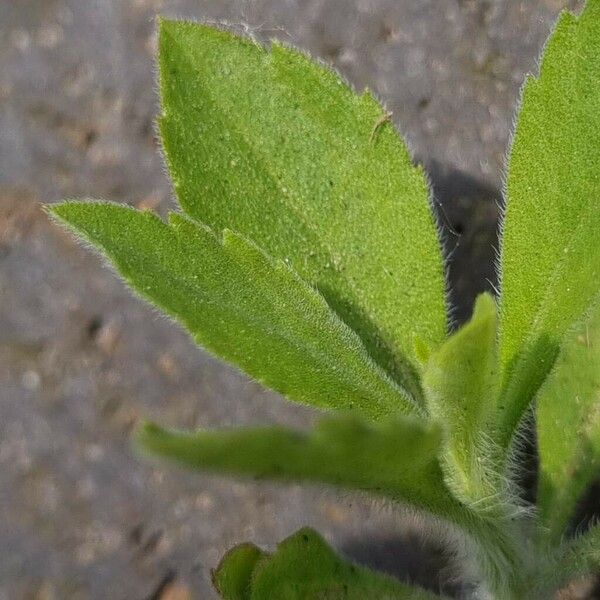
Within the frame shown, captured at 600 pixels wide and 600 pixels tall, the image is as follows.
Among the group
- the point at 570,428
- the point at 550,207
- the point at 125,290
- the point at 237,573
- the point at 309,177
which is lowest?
the point at 237,573

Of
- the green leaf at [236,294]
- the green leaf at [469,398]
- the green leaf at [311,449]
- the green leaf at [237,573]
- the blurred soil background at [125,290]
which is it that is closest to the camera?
the green leaf at [311,449]

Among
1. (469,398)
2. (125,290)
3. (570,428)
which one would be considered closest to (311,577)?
(469,398)

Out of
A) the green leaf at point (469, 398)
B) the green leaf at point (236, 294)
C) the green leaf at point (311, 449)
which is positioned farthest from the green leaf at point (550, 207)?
the green leaf at point (311, 449)

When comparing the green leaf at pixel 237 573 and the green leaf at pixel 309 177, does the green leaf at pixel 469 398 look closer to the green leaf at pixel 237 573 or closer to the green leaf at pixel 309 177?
the green leaf at pixel 309 177

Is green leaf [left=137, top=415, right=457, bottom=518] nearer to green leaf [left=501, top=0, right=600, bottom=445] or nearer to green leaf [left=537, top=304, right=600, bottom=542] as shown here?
green leaf [left=501, top=0, right=600, bottom=445]

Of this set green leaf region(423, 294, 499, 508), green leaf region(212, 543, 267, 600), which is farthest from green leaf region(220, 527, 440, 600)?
green leaf region(423, 294, 499, 508)

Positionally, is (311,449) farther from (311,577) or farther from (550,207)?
(550,207)

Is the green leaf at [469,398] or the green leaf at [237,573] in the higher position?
the green leaf at [469,398]
